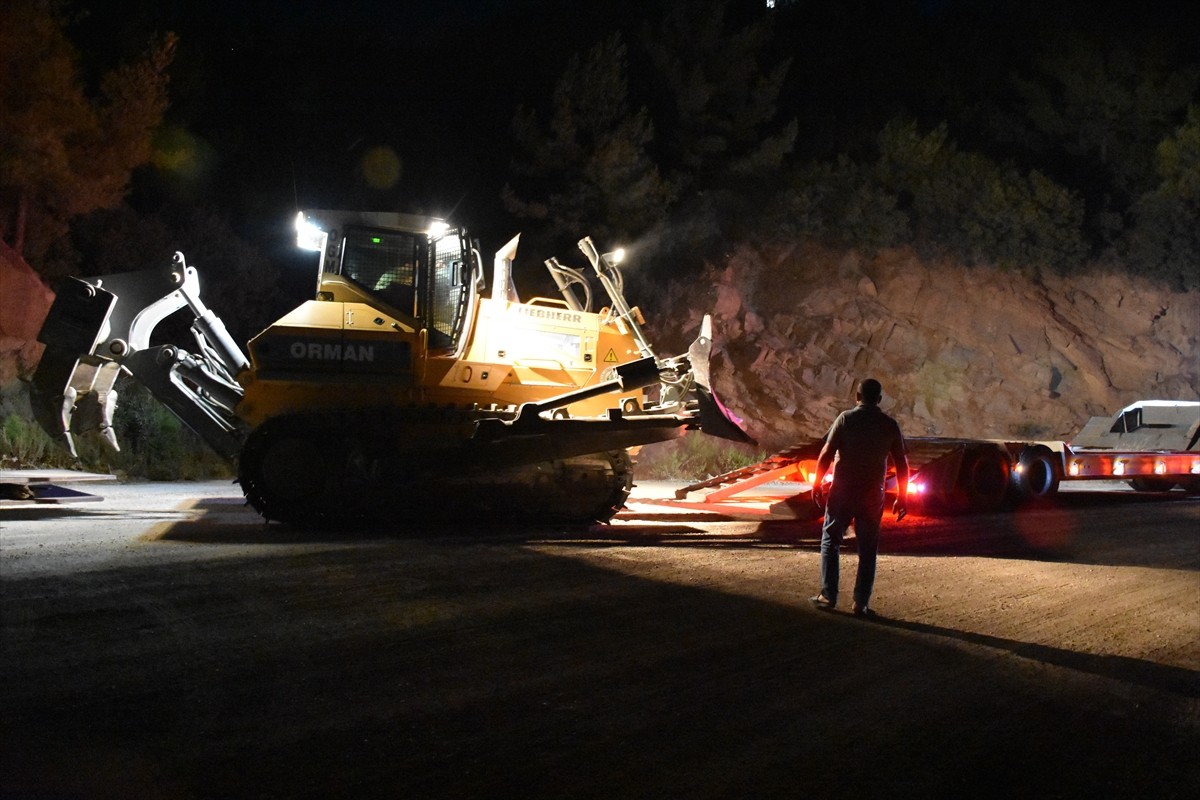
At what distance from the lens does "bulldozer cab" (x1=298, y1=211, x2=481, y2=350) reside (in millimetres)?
11742

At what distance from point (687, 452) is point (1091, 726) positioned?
17455 millimetres

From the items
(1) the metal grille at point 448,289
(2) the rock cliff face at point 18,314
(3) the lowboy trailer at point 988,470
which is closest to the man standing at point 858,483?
(3) the lowboy trailer at point 988,470

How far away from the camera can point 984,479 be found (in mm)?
14789

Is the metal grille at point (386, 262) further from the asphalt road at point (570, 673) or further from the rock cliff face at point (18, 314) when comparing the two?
the rock cliff face at point (18, 314)

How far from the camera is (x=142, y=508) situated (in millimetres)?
13156

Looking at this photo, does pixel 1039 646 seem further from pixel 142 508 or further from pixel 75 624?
pixel 142 508

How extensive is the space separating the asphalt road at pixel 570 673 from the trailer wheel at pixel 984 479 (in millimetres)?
4218

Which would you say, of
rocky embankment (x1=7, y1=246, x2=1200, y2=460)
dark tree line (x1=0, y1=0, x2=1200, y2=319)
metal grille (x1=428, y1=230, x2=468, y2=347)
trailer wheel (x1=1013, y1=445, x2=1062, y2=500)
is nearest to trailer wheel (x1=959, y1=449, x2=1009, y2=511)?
trailer wheel (x1=1013, y1=445, x2=1062, y2=500)

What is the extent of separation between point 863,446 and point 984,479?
25.3 ft

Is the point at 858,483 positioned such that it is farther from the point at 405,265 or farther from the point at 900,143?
the point at 900,143

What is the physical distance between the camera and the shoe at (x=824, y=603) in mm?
7789

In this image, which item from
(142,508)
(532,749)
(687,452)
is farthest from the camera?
(687,452)

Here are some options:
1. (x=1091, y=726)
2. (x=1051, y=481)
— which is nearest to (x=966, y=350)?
(x=1051, y=481)

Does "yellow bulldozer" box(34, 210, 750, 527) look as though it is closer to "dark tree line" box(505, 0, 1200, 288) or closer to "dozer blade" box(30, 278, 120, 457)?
"dozer blade" box(30, 278, 120, 457)
